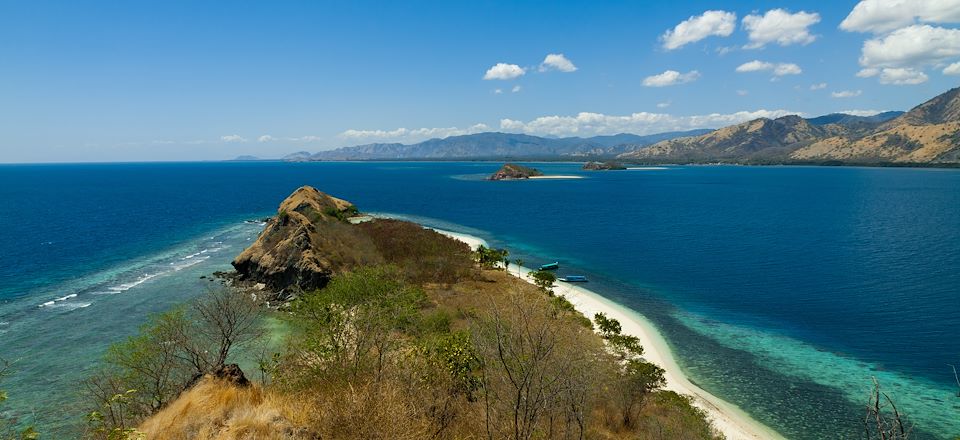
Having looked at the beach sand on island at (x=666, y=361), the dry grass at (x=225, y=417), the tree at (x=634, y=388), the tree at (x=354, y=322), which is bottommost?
the beach sand on island at (x=666, y=361)

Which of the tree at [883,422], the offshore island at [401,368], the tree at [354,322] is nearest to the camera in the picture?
the tree at [883,422]

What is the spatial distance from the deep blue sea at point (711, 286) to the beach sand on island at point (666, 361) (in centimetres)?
127

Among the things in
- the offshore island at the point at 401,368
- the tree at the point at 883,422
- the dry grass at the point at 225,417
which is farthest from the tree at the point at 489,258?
the dry grass at the point at 225,417

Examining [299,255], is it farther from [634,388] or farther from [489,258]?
[634,388]

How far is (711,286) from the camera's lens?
66.6 meters

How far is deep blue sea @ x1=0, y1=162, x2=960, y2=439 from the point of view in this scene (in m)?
38.2

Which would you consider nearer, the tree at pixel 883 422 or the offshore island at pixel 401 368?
the tree at pixel 883 422

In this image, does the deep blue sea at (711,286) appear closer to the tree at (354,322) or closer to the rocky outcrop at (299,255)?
the rocky outcrop at (299,255)

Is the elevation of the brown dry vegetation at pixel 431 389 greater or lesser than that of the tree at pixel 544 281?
greater

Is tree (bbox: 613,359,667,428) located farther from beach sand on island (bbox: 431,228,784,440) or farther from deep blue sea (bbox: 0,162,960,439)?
deep blue sea (bbox: 0,162,960,439)

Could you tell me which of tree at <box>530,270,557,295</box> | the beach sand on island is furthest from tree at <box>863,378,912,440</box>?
tree at <box>530,270,557,295</box>

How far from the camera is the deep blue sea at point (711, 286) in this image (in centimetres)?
3822

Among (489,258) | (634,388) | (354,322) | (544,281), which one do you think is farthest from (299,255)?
(634,388)

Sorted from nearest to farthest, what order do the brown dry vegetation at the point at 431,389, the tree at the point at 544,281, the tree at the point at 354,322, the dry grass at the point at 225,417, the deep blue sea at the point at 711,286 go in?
the dry grass at the point at 225,417 < the brown dry vegetation at the point at 431,389 < the tree at the point at 354,322 < the deep blue sea at the point at 711,286 < the tree at the point at 544,281
